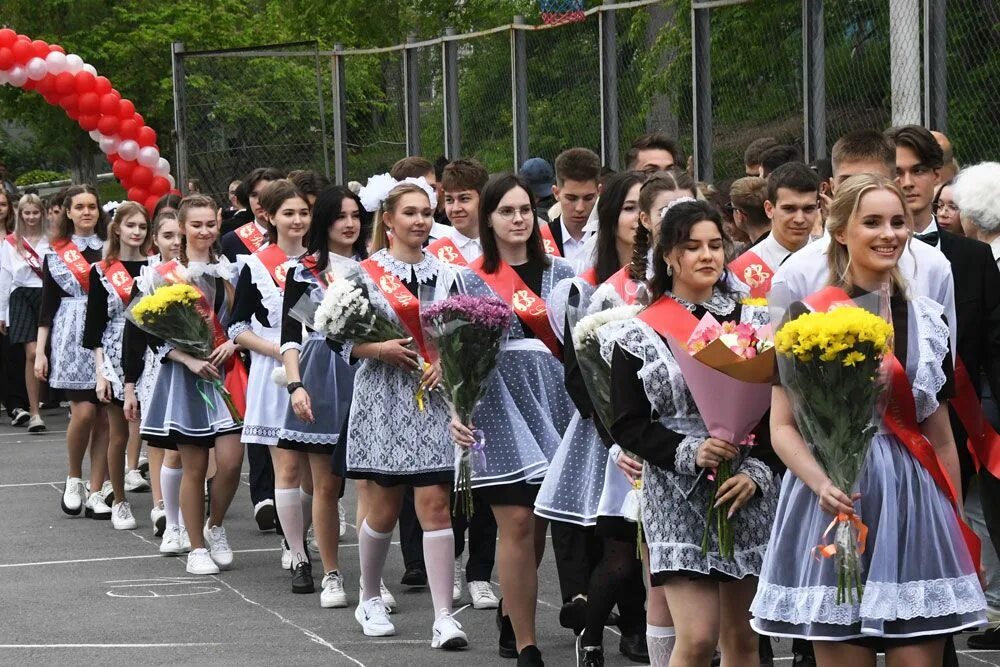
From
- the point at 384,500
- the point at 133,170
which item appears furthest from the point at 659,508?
the point at 133,170

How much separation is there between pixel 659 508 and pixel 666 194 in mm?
1213

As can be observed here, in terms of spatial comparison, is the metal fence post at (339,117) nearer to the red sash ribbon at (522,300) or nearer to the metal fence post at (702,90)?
the metal fence post at (702,90)

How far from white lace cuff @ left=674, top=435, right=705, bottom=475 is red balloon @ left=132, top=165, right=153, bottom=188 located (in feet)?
50.7

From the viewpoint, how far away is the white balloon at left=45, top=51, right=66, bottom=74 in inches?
782

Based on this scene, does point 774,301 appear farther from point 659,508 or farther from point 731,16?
point 731,16

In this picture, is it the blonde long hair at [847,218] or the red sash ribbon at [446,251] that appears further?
the red sash ribbon at [446,251]

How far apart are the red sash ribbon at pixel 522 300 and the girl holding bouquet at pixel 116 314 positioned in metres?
4.40

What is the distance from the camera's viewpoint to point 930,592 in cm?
453

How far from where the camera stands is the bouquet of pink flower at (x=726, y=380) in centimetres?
488

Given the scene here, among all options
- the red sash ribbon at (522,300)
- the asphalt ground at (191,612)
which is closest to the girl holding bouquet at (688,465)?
the red sash ribbon at (522,300)

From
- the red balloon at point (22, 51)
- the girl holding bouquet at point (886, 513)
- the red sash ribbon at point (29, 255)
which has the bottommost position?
the girl holding bouquet at point (886, 513)

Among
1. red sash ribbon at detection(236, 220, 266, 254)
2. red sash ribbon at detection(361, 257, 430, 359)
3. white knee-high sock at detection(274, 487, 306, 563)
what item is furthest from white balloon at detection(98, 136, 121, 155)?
red sash ribbon at detection(361, 257, 430, 359)

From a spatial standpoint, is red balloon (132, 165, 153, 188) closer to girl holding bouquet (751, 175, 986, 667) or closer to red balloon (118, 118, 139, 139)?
red balloon (118, 118, 139, 139)

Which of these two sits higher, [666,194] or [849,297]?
[666,194]
